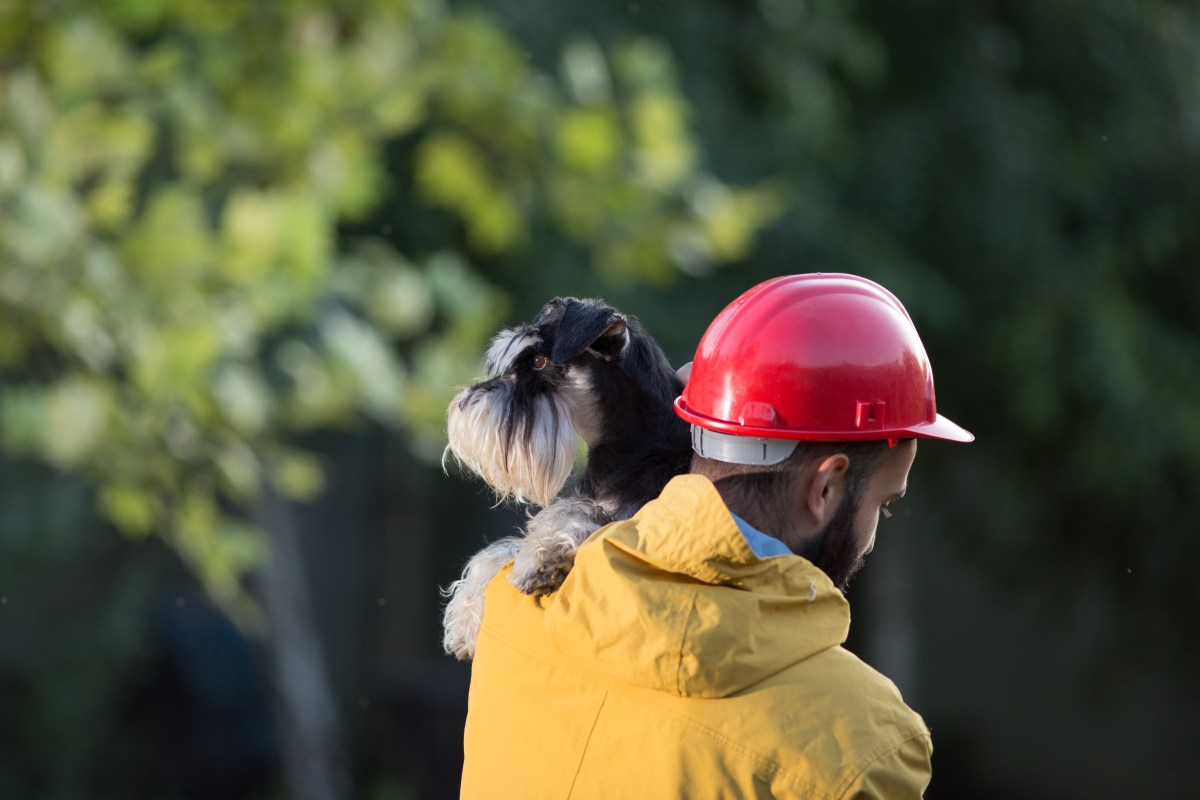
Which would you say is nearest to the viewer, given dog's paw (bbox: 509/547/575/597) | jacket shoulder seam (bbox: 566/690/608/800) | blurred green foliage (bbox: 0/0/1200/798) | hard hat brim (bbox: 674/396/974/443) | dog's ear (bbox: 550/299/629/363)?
jacket shoulder seam (bbox: 566/690/608/800)

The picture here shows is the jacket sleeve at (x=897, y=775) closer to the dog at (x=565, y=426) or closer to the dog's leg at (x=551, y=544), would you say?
the dog's leg at (x=551, y=544)

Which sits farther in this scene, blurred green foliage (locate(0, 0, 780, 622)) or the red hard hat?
blurred green foliage (locate(0, 0, 780, 622))

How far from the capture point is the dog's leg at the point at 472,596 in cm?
237

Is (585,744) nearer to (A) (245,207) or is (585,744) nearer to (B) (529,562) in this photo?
(B) (529,562)

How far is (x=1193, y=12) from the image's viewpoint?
6652 mm

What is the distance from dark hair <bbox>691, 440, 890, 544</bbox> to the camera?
6.01ft

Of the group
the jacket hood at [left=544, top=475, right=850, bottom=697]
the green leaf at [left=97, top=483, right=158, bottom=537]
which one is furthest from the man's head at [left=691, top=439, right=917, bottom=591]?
the green leaf at [left=97, top=483, right=158, bottom=537]

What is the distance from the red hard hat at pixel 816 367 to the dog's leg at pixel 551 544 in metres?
0.34

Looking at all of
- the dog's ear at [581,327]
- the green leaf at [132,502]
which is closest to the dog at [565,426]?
the dog's ear at [581,327]

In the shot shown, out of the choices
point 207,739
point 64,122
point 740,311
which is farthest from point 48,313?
point 207,739

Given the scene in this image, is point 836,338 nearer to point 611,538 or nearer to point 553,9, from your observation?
point 611,538

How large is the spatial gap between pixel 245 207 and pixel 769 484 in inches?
73.2

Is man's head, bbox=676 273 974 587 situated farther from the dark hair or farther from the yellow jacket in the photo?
the yellow jacket

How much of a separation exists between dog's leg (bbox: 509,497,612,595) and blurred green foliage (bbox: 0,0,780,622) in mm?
1105
